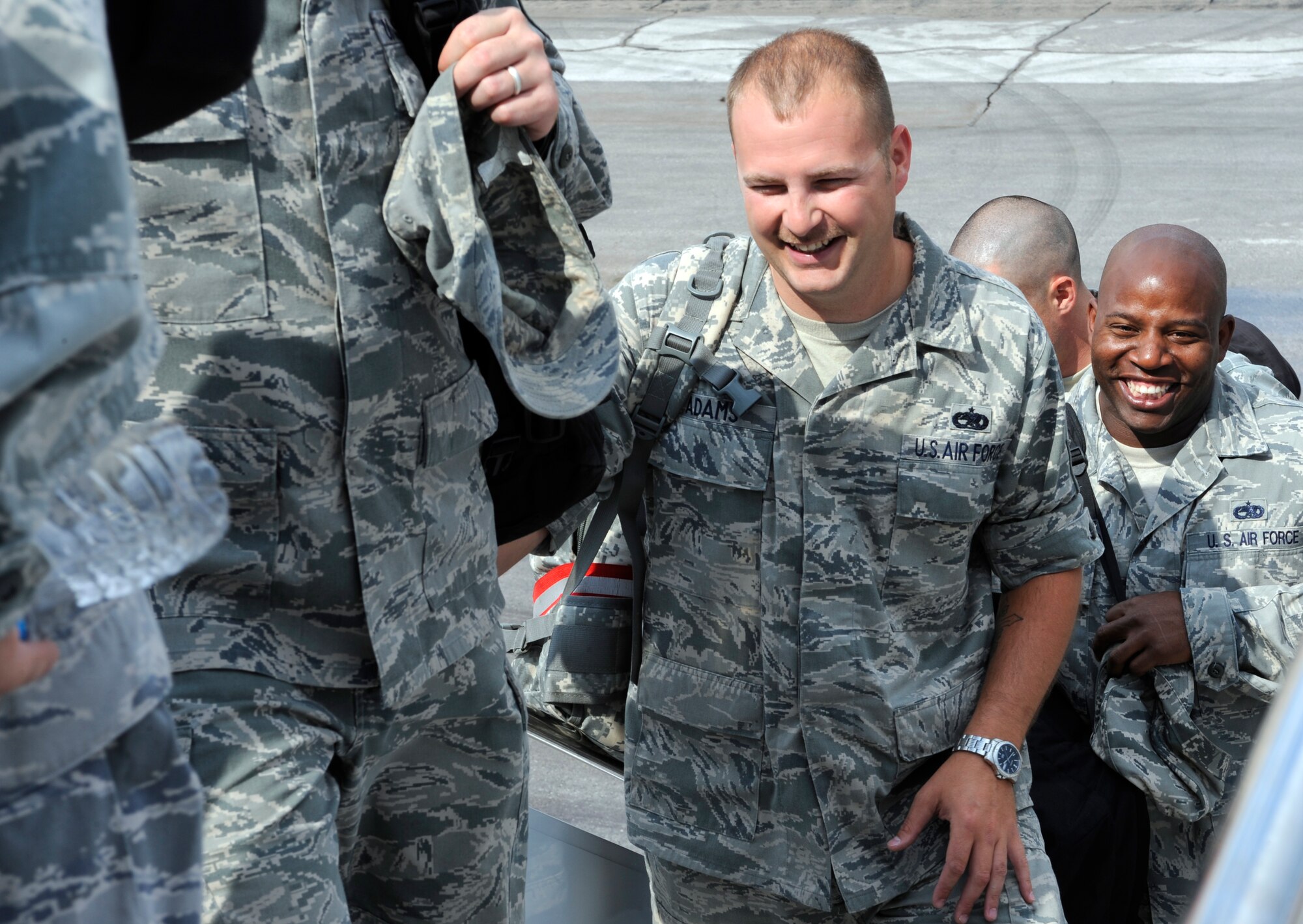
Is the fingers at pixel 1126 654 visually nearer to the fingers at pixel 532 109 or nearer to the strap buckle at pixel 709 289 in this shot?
the strap buckle at pixel 709 289

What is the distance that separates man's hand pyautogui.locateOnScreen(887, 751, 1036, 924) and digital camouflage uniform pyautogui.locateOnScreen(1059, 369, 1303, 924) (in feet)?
1.74

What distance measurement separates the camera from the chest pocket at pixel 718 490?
263 centimetres

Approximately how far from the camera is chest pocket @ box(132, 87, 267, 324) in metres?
1.81

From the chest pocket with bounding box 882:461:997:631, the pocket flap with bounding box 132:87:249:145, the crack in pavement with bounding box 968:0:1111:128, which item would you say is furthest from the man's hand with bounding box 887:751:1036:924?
the crack in pavement with bounding box 968:0:1111:128

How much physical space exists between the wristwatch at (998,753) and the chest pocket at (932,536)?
0.20 meters

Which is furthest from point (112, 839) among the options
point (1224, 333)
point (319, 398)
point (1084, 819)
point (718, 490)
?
point (1224, 333)

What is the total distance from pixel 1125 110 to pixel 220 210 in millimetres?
11806

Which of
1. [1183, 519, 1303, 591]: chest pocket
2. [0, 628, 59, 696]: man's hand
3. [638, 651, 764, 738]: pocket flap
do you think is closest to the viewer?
[0, 628, 59, 696]: man's hand

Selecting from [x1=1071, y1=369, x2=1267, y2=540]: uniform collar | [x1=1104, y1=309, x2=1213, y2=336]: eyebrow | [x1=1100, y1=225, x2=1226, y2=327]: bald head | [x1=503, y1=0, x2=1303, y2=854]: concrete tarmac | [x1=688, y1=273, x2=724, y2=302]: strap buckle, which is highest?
[x1=688, y1=273, x2=724, y2=302]: strap buckle

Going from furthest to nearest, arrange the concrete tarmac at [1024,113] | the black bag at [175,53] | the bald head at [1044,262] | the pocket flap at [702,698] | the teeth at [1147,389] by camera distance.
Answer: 1. the concrete tarmac at [1024,113]
2. the bald head at [1044,262]
3. the teeth at [1147,389]
4. the pocket flap at [702,698]
5. the black bag at [175,53]

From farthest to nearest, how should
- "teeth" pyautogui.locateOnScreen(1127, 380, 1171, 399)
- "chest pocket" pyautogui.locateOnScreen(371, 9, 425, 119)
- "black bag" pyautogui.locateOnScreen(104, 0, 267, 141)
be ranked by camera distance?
"teeth" pyautogui.locateOnScreen(1127, 380, 1171, 399), "chest pocket" pyautogui.locateOnScreen(371, 9, 425, 119), "black bag" pyautogui.locateOnScreen(104, 0, 267, 141)

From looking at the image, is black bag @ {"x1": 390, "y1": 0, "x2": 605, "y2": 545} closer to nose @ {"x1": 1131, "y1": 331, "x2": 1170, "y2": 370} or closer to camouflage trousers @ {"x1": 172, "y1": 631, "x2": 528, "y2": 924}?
camouflage trousers @ {"x1": 172, "y1": 631, "x2": 528, "y2": 924}

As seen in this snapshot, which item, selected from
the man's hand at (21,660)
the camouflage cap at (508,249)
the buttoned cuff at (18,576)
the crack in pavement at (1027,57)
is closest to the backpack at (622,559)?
the camouflage cap at (508,249)

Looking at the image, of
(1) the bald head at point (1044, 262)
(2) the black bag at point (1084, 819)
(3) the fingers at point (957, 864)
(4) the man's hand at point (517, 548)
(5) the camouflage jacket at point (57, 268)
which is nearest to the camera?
(5) the camouflage jacket at point (57, 268)
